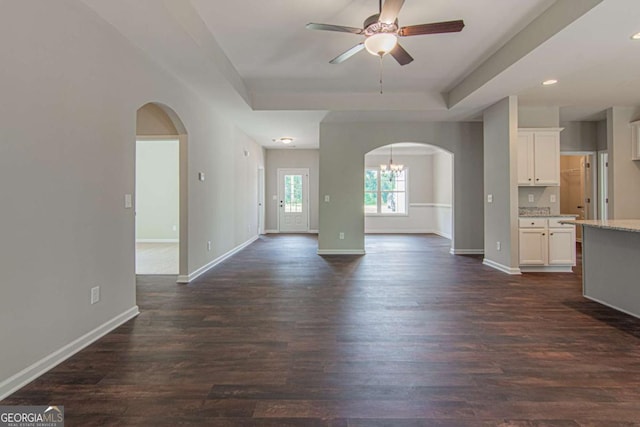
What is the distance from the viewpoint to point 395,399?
1786mm

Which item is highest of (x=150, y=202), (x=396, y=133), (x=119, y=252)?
(x=396, y=133)

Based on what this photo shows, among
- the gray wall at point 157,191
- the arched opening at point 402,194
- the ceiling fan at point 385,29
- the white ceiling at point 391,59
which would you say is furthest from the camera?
the arched opening at point 402,194

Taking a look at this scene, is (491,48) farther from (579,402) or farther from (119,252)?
(119,252)

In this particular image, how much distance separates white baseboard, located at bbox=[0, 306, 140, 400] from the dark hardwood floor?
5 cm

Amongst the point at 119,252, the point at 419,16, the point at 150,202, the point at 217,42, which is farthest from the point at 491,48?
the point at 150,202

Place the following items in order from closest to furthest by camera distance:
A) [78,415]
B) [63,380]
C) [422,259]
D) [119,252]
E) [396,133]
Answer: [78,415] → [63,380] → [119,252] → [422,259] → [396,133]

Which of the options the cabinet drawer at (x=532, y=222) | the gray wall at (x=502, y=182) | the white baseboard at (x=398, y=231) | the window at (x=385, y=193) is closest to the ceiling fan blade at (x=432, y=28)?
the gray wall at (x=502, y=182)

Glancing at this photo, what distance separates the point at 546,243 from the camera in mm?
4840

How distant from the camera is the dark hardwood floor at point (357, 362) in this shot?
1.67 meters

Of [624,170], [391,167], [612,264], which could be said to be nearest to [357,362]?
[612,264]

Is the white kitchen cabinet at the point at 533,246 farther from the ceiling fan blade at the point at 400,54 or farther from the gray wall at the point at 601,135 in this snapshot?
the ceiling fan blade at the point at 400,54

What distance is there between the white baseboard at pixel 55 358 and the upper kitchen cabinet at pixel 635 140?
7.97m

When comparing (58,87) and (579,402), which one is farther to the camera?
(58,87)

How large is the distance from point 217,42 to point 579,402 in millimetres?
4359
